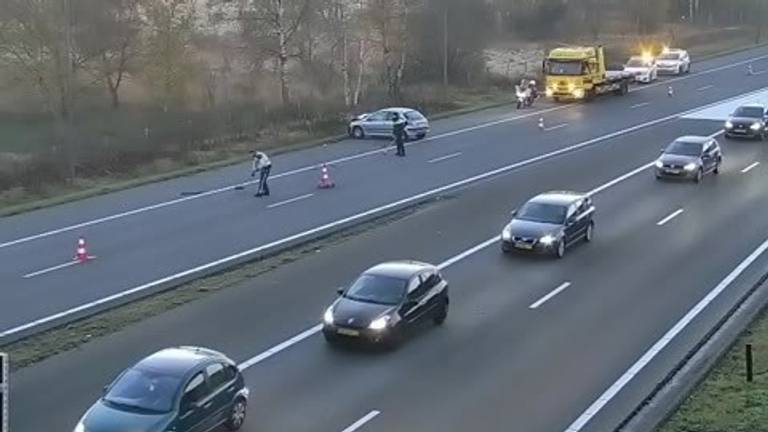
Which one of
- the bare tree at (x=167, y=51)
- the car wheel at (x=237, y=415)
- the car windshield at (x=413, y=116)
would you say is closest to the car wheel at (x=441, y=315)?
the car wheel at (x=237, y=415)

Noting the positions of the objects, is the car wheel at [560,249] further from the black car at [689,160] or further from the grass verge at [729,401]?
the black car at [689,160]

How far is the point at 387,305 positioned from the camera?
851 inches

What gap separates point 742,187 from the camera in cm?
3762

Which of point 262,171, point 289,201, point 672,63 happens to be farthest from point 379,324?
point 672,63

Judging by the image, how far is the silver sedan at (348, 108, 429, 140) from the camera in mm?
49562

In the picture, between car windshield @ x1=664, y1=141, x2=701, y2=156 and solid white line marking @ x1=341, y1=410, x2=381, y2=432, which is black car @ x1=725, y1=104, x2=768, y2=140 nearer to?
car windshield @ x1=664, y1=141, x2=701, y2=156

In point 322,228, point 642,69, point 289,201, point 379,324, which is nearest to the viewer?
point 379,324

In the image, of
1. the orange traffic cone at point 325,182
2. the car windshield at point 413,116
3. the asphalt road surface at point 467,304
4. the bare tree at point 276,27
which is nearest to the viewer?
the asphalt road surface at point 467,304

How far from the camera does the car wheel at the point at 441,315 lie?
23.0 metres

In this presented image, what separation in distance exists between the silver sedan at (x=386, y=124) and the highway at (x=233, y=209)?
0.81m

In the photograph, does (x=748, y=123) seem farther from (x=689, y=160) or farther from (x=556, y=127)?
(x=689, y=160)

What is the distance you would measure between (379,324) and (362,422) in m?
3.49

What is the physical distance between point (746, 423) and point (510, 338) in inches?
226

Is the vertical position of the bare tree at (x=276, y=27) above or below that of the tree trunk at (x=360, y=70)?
above
